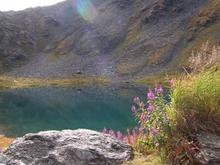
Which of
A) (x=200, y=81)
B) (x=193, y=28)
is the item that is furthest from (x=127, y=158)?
(x=193, y=28)

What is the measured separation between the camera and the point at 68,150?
432 inches

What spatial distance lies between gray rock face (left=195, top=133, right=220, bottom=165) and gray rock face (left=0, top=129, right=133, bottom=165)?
2.08 metres

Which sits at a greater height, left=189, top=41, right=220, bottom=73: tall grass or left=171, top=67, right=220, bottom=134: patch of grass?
left=189, top=41, right=220, bottom=73: tall grass

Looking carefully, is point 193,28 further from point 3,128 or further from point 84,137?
point 84,137

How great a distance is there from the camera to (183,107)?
10.6m

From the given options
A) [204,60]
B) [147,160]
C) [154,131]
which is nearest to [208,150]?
[154,131]

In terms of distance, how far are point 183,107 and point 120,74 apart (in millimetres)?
186687

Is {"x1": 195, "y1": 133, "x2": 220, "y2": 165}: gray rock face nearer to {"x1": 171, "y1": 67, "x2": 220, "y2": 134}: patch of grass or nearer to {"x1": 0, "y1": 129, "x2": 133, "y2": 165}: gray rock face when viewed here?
{"x1": 171, "y1": 67, "x2": 220, "y2": 134}: patch of grass

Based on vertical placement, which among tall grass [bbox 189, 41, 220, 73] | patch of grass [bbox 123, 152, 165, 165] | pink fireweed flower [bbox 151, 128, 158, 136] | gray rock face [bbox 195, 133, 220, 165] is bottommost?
gray rock face [bbox 195, 133, 220, 165]

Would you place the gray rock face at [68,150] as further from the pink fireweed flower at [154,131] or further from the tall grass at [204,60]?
the tall grass at [204,60]

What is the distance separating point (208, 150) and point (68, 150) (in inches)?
134

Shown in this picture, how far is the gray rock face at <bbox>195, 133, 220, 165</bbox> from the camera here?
9781 mm

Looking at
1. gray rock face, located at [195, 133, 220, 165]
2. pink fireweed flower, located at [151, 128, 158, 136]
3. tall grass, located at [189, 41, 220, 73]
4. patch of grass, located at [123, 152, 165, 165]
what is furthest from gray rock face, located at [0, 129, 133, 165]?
tall grass, located at [189, 41, 220, 73]

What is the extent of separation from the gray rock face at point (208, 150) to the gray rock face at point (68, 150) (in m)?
2.08
